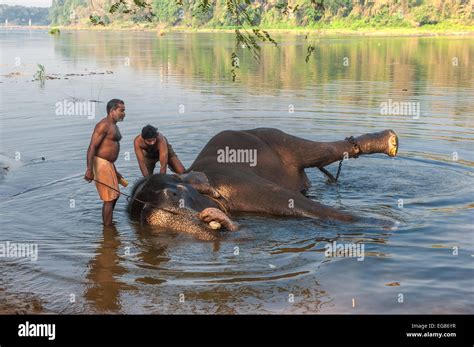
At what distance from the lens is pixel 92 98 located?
976 inches

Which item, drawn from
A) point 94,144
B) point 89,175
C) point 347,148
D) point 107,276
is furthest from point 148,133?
point 347,148

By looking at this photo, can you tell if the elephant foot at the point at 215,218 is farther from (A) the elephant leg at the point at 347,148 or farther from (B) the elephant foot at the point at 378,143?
(B) the elephant foot at the point at 378,143

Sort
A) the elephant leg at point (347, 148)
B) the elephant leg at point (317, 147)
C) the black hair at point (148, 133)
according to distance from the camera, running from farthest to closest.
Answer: the elephant leg at point (347, 148) → the elephant leg at point (317, 147) → the black hair at point (148, 133)

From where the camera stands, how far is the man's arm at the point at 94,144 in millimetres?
9336

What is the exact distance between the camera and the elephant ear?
945 centimetres

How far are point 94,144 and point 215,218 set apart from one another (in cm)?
208

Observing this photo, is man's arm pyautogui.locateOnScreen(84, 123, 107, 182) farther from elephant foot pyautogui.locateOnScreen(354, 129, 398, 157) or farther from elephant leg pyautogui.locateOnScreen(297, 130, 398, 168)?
elephant foot pyautogui.locateOnScreen(354, 129, 398, 157)

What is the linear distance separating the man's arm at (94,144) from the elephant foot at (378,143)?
4311 millimetres

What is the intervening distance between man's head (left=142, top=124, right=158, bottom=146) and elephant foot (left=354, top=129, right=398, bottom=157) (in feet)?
11.0

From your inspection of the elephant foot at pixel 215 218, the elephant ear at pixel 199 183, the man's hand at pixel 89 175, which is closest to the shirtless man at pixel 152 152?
the elephant ear at pixel 199 183

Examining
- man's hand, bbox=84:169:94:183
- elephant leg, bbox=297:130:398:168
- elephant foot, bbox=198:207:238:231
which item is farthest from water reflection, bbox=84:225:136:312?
elephant leg, bbox=297:130:398:168

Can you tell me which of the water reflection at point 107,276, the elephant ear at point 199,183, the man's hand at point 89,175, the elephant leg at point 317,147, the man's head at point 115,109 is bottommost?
the water reflection at point 107,276

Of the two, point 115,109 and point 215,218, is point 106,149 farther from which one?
point 215,218

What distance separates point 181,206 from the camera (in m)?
9.05
